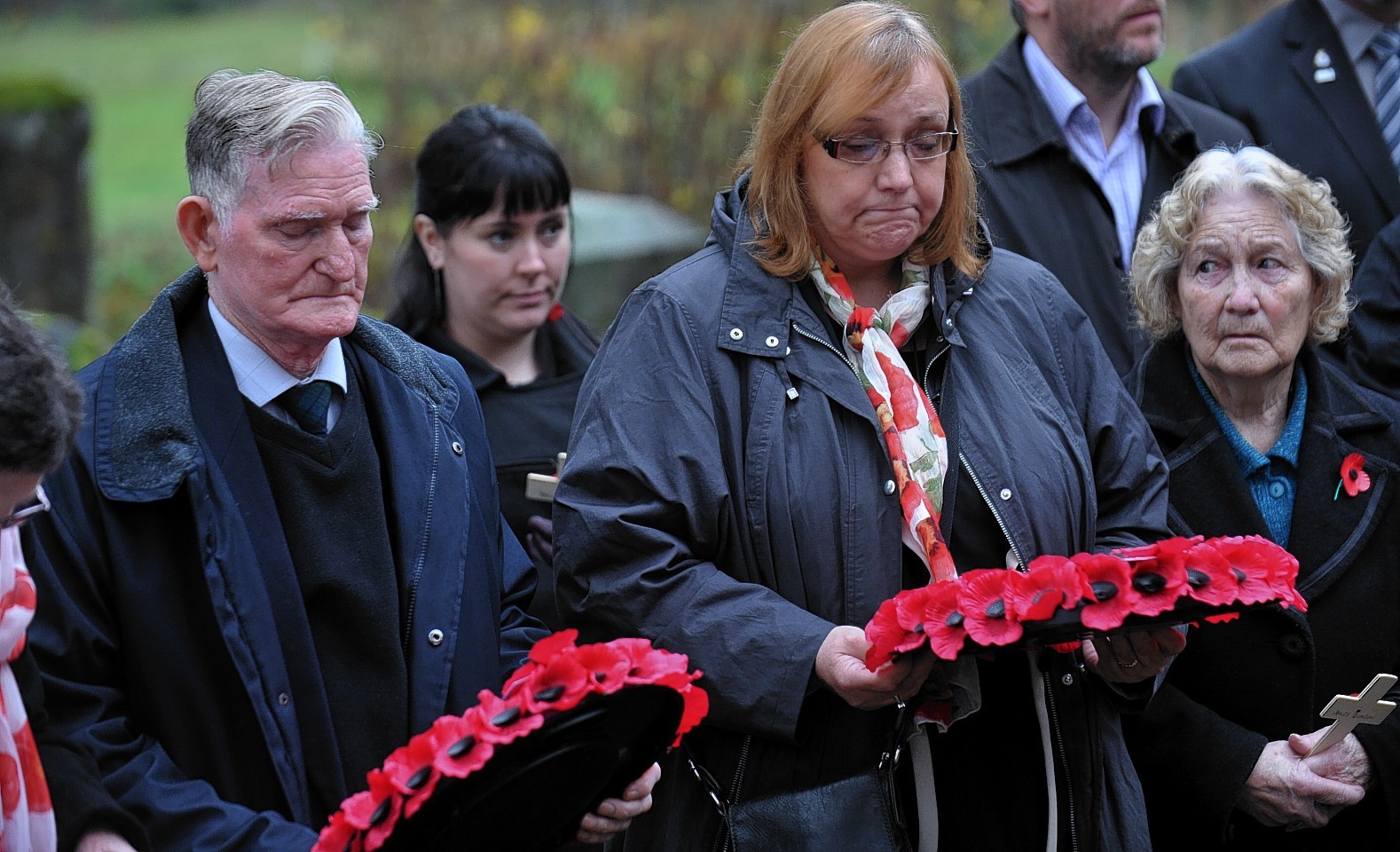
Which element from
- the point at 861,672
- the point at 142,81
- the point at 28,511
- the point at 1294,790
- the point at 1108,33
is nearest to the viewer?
→ the point at 28,511

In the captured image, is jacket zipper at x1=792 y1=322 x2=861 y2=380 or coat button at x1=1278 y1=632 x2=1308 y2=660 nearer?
jacket zipper at x1=792 y1=322 x2=861 y2=380

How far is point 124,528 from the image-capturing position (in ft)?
8.31

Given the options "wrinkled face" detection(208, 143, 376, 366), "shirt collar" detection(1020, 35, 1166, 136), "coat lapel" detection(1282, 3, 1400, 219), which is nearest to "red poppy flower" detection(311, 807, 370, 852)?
"wrinkled face" detection(208, 143, 376, 366)

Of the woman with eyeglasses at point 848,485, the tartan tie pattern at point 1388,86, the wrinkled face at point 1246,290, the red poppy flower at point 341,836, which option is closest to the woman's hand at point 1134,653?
the woman with eyeglasses at point 848,485

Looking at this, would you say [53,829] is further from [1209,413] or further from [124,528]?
[1209,413]

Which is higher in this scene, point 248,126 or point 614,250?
point 248,126

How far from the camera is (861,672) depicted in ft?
8.93

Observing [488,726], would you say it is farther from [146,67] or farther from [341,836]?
[146,67]

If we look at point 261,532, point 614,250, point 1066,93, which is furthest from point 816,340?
point 614,250

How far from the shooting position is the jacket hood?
8.25 feet

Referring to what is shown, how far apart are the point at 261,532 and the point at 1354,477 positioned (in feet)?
7.98

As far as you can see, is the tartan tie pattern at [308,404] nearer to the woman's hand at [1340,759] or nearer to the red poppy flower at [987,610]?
the red poppy flower at [987,610]

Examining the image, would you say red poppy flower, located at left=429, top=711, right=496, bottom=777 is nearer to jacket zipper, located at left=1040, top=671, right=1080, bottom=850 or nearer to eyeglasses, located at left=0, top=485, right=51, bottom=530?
eyeglasses, located at left=0, top=485, right=51, bottom=530

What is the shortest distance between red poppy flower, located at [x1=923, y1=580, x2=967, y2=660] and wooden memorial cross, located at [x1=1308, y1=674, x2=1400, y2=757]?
1.03 meters
